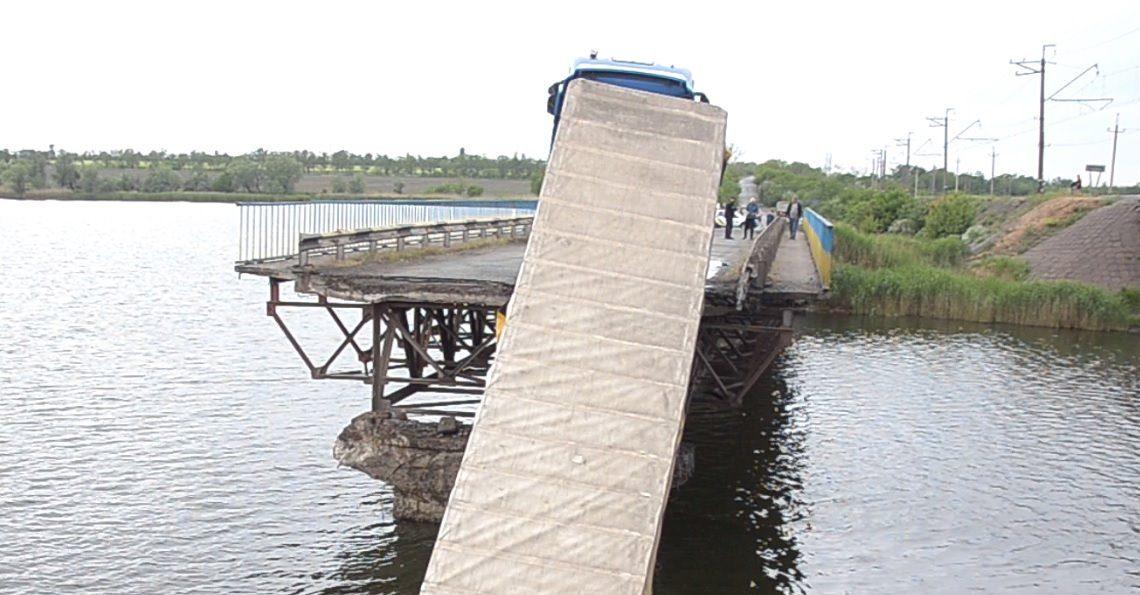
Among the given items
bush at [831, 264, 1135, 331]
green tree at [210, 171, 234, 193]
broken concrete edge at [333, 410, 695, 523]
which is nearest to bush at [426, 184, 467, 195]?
bush at [831, 264, 1135, 331]

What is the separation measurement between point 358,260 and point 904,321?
32932 mm

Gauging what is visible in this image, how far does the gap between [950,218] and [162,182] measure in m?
109

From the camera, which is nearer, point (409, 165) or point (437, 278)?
point (437, 278)

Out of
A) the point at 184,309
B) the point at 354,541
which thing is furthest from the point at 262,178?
the point at 354,541

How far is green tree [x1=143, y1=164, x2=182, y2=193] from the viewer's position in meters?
158

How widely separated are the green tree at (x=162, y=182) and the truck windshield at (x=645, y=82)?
14580cm

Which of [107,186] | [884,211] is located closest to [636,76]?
[884,211]

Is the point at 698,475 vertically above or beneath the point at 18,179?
beneath

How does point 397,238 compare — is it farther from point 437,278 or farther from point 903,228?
point 903,228

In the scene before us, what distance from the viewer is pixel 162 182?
159 m

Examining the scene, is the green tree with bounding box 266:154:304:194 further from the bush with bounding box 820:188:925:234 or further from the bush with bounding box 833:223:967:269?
the bush with bounding box 833:223:967:269

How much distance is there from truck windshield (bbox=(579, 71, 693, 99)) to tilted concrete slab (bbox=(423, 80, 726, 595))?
332cm

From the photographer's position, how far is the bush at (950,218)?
268ft

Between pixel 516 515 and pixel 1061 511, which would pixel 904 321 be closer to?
pixel 1061 511
